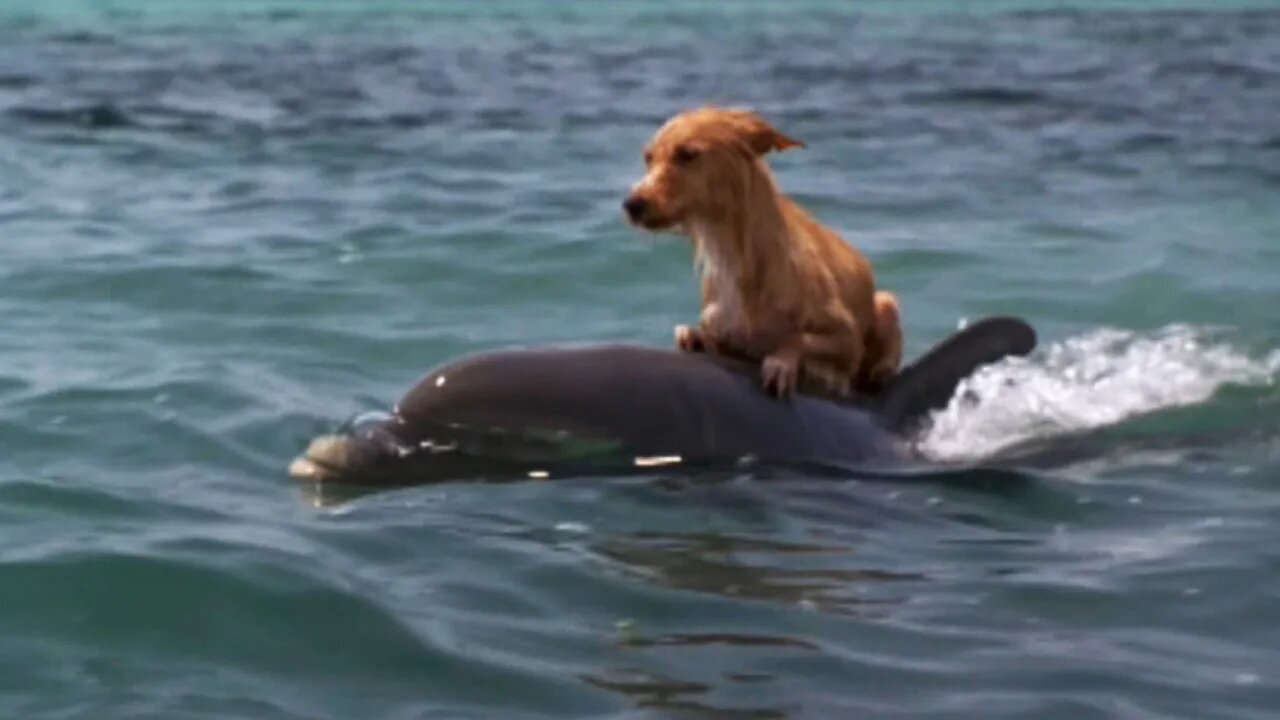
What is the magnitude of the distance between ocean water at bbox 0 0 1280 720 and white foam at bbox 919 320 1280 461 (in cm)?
2

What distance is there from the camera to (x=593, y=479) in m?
6.55

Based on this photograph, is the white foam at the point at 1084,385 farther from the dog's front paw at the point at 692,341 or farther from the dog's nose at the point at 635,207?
the dog's nose at the point at 635,207

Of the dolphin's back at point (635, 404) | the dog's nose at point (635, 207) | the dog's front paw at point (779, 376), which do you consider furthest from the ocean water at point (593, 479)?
the dog's nose at point (635, 207)

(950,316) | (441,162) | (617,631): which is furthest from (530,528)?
(441,162)

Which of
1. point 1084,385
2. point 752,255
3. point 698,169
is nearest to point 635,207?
point 698,169

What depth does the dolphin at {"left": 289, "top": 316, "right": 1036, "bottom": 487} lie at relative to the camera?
655 centimetres

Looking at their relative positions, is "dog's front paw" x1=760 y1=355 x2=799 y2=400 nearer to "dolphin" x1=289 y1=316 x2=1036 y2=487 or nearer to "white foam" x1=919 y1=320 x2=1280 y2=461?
"dolphin" x1=289 y1=316 x2=1036 y2=487

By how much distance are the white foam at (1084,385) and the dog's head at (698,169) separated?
839mm

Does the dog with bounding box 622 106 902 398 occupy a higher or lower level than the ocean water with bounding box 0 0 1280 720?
higher

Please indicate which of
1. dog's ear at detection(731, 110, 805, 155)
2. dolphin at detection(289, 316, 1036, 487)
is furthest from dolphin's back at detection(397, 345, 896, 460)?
dog's ear at detection(731, 110, 805, 155)

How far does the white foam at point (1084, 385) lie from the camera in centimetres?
707

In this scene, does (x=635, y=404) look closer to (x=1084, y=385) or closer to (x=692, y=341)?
(x=692, y=341)

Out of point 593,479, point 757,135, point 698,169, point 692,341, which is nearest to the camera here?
A: point 593,479

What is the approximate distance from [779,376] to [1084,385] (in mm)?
1702
